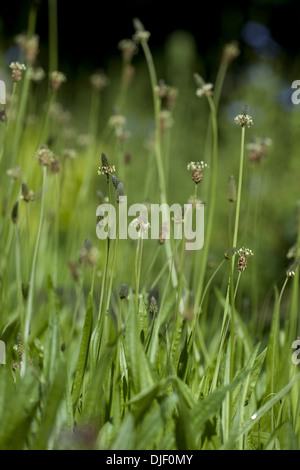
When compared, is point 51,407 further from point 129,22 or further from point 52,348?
point 129,22

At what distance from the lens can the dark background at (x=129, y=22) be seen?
5.24 m

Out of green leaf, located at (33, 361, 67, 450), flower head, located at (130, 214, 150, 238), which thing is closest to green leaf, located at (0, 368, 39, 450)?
green leaf, located at (33, 361, 67, 450)

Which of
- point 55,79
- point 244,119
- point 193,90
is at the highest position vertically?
point 193,90

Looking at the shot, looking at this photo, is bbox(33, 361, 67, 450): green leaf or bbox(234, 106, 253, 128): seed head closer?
bbox(33, 361, 67, 450): green leaf

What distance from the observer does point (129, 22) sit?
586cm

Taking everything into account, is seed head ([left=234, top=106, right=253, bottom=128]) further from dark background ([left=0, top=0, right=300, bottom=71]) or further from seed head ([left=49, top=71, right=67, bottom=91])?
→ dark background ([left=0, top=0, right=300, bottom=71])

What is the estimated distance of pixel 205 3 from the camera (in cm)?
570

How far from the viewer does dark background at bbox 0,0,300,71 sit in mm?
5242

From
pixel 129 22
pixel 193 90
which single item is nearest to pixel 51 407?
pixel 193 90

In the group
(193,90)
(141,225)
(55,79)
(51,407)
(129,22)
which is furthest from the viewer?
(129,22)

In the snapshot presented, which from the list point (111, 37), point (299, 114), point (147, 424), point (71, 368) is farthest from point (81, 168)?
point (111, 37)

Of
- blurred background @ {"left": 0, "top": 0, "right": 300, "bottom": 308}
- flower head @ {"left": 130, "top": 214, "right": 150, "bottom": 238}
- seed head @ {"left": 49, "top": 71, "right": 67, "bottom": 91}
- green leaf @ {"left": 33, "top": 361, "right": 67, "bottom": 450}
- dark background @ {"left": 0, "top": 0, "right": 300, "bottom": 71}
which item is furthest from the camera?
dark background @ {"left": 0, "top": 0, "right": 300, "bottom": 71}

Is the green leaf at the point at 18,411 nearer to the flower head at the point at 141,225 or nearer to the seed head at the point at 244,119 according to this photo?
the flower head at the point at 141,225
